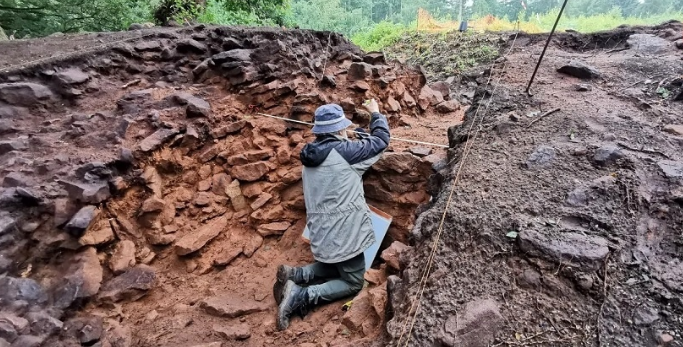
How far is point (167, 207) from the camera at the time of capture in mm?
4031

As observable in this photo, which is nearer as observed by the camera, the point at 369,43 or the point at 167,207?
the point at 167,207

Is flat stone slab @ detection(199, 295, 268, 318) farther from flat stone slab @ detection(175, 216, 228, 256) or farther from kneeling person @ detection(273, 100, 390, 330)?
flat stone slab @ detection(175, 216, 228, 256)

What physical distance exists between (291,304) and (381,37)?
12127 millimetres

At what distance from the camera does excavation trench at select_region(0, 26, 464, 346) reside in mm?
3121

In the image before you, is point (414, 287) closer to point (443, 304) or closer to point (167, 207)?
point (443, 304)

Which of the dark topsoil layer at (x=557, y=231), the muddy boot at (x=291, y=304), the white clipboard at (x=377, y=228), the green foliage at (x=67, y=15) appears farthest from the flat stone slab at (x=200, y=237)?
the green foliage at (x=67, y=15)

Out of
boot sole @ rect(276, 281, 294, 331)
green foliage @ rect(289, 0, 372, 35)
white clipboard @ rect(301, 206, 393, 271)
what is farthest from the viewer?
green foliage @ rect(289, 0, 372, 35)

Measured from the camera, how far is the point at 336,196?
3520 mm

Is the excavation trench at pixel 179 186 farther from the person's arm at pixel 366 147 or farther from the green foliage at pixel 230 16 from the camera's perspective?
the green foliage at pixel 230 16

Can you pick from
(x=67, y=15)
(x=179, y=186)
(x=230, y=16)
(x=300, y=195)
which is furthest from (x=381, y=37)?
(x=179, y=186)

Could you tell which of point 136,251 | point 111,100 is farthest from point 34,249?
point 111,100

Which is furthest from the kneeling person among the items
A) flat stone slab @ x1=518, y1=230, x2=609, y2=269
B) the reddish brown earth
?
flat stone slab @ x1=518, y1=230, x2=609, y2=269

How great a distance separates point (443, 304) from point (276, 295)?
195 centimetres

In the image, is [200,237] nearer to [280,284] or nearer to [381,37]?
[280,284]
